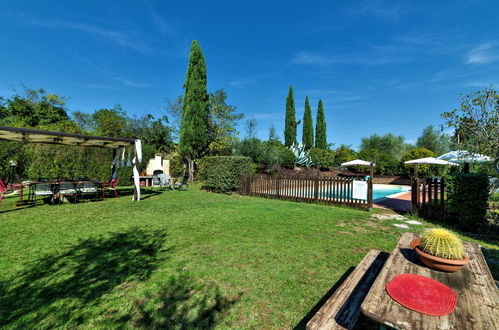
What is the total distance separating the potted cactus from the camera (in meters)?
1.66

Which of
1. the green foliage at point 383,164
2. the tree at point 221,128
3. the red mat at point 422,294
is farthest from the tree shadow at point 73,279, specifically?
the green foliage at point 383,164

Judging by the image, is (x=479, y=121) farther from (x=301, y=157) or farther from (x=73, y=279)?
(x=301, y=157)

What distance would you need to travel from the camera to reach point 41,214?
598 cm

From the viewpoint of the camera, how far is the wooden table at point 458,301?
1108mm

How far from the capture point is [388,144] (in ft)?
100

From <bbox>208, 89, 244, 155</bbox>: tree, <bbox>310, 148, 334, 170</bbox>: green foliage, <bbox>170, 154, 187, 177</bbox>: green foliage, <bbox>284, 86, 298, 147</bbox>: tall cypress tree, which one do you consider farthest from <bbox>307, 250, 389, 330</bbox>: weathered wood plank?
<bbox>284, 86, 298, 147</bbox>: tall cypress tree

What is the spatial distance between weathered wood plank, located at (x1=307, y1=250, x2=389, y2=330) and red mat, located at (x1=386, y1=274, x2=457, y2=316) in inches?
13.8

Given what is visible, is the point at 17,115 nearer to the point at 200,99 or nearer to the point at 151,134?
the point at 151,134

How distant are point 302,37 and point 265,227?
1625cm

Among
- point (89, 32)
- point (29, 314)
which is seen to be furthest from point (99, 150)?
point (29, 314)

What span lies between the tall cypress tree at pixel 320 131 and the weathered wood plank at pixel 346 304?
103 feet

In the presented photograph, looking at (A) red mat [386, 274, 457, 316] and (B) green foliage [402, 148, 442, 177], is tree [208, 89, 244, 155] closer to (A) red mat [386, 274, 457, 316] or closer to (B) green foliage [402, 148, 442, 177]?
(B) green foliage [402, 148, 442, 177]

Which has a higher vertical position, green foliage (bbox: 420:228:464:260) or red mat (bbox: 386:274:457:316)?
green foliage (bbox: 420:228:464:260)

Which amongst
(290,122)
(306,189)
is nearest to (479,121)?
(306,189)
